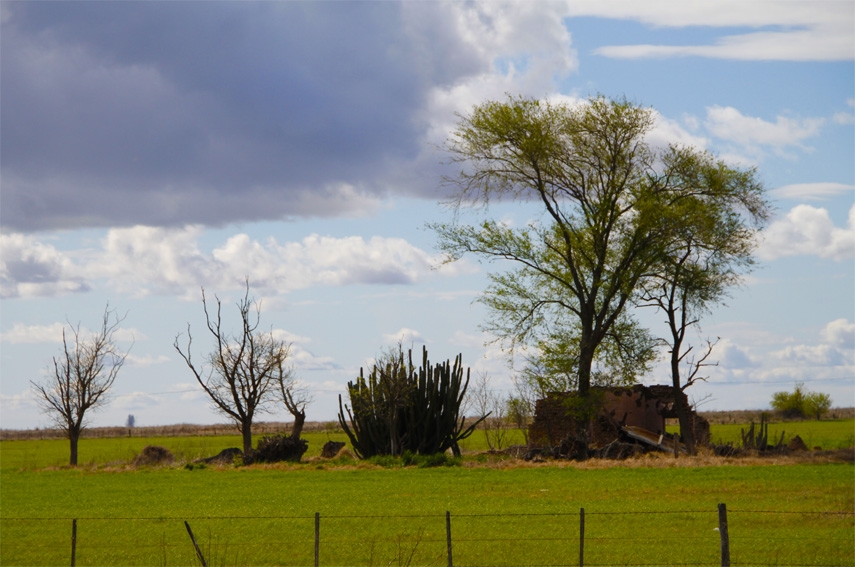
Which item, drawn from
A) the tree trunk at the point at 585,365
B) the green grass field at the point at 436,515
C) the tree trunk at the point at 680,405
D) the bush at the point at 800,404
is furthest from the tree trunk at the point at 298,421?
the bush at the point at 800,404

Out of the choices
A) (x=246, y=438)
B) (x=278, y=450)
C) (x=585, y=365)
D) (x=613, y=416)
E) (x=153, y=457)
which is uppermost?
(x=585, y=365)

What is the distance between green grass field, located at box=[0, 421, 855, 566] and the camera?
1808cm

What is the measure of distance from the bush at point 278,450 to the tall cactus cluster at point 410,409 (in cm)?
285

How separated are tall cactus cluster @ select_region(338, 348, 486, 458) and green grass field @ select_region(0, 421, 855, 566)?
383 cm

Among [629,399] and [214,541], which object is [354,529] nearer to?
[214,541]

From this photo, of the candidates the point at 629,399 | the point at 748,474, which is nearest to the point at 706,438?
the point at 629,399

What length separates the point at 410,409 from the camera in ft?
140

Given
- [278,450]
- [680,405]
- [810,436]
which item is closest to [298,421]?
[278,450]

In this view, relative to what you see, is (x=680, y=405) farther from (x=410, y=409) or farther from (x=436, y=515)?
(x=436, y=515)

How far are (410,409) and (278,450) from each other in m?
6.29

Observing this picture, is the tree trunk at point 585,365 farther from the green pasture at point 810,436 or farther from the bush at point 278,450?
the bush at point 278,450

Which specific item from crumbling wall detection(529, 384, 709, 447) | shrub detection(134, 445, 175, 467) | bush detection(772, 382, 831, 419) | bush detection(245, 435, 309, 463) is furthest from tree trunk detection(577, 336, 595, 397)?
bush detection(772, 382, 831, 419)

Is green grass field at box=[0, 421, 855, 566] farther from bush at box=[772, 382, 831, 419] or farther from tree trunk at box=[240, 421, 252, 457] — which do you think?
bush at box=[772, 382, 831, 419]

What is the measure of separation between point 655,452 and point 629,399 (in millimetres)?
9357
